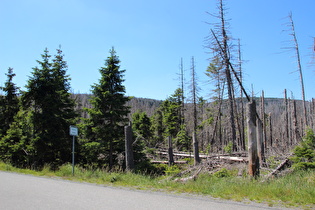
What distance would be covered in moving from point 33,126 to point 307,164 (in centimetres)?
1744

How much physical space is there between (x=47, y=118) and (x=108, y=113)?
14.9ft

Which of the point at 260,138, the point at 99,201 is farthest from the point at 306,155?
the point at 99,201

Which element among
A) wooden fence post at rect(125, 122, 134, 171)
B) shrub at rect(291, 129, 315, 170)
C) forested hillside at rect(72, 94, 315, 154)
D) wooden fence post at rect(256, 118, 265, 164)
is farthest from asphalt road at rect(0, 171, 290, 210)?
forested hillside at rect(72, 94, 315, 154)

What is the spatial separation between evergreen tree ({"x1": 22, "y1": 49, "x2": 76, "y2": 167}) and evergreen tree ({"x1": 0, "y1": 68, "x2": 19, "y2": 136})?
6.07 meters

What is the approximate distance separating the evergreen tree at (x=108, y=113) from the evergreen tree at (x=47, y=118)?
2.24 meters

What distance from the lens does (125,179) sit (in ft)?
30.5

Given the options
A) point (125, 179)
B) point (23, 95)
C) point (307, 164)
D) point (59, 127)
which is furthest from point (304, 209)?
point (23, 95)

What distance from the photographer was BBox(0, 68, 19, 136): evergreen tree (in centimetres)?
2238

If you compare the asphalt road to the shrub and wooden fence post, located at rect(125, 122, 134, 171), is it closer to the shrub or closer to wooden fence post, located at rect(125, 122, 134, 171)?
wooden fence post, located at rect(125, 122, 134, 171)

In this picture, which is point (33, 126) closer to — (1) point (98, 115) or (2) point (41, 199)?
(1) point (98, 115)

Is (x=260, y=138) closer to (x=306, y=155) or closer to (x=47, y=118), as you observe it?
(x=306, y=155)

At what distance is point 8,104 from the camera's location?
2270cm

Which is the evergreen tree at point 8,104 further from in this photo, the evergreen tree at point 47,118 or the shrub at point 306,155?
the shrub at point 306,155

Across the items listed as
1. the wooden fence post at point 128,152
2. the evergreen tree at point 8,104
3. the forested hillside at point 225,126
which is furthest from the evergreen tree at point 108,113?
the evergreen tree at point 8,104
